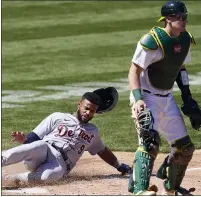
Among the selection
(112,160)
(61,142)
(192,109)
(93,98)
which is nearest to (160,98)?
(192,109)

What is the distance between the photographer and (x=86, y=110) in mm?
8492

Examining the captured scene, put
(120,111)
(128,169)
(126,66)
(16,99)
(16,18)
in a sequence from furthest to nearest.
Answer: (16,18) → (126,66) → (16,99) → (120,111) → (128,169)

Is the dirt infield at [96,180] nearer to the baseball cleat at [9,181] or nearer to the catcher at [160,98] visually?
the baseball cleat at [9,181]

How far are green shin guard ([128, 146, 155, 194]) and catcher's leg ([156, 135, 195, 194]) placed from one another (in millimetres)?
479

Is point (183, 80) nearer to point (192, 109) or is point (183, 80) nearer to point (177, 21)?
point (192, 109)

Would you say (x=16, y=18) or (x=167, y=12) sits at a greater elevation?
(x=167, y=12)

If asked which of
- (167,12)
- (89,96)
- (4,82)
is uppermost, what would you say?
(167,12)

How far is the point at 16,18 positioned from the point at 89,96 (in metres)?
13.2

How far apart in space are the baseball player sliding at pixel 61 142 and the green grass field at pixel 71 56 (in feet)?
5.88

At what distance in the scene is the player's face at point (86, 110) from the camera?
27.7 feet

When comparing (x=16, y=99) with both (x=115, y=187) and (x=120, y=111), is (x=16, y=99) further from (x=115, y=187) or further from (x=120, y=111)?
(x=115, y=187)

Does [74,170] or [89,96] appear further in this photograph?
[74,170]

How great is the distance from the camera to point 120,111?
41.7ft

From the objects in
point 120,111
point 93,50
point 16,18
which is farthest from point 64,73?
point 16,18
